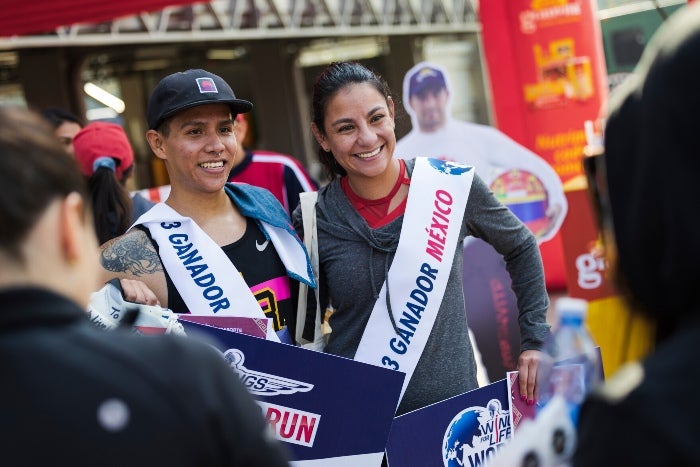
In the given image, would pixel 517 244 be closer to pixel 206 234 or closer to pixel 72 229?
pixel 206 234

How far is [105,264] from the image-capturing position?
99.4 inches

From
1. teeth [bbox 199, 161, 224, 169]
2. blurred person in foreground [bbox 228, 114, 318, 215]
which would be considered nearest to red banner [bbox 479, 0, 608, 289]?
blurred person in foreground [bbox 228, 114, 318, 215]

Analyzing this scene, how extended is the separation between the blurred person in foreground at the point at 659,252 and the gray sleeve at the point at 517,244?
1633 mm

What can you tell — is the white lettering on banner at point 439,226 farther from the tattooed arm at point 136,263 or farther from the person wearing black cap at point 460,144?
the person wearing black cap at point 460,144

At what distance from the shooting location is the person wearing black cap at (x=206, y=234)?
257cm

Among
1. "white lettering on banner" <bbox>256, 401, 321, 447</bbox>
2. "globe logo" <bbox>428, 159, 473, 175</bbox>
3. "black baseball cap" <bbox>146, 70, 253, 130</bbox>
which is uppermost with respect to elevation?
"black baseball cap" <bbox>146, 70, 253, 130</bbox>

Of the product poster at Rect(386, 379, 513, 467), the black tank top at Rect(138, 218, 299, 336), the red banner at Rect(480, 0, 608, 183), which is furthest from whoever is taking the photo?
the red banner at Rect(480, 0, 608, 183)

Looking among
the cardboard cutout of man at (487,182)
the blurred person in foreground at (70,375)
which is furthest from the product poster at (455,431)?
the cardboard cutout of man at (487,182)

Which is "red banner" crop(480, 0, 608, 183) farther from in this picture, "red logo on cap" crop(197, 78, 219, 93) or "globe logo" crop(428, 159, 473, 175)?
"red logo on cap" crop(197, 78, 219, 93)

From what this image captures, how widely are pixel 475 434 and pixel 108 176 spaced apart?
2098 millimetres

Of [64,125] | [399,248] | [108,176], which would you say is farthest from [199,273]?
[64,125]

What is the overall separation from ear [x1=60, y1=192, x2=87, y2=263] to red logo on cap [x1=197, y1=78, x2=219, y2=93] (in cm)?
144

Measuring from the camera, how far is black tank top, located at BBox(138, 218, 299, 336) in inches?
106

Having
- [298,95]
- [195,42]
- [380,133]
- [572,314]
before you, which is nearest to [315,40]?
[298,95]
